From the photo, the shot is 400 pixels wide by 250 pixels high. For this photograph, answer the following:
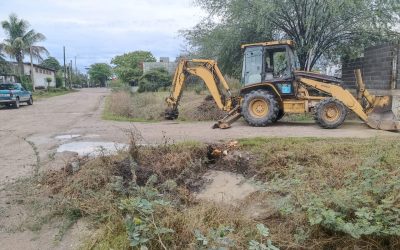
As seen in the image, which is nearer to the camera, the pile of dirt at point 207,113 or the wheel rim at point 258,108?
the wheel rim at point 258,108

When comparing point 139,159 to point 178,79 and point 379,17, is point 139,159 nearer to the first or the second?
point 178,79

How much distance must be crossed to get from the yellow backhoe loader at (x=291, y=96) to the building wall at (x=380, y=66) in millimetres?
869

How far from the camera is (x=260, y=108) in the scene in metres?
12.0

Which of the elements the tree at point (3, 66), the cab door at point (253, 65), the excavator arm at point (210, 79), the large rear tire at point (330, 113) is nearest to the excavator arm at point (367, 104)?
the large rear tire at point (330, 113)

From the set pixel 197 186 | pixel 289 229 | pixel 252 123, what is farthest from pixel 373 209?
pixel 252 123

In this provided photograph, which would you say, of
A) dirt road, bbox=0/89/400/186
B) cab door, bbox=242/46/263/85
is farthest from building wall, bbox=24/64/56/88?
cab door, bbox=242/46/263/85

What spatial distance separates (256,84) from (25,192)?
7979mm

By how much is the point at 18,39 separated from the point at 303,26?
3600 cm

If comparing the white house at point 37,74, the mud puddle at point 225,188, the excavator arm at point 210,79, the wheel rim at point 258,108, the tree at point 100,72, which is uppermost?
the tree at point 100,72

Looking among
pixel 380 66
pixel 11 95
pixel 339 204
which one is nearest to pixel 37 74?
pixel 11 95

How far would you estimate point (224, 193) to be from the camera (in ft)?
19.7

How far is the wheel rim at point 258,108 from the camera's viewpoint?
11.9 metres

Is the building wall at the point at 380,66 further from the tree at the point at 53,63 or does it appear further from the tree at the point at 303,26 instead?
the tree at the point at 53,63

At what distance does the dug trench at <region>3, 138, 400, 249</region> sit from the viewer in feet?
13.4
